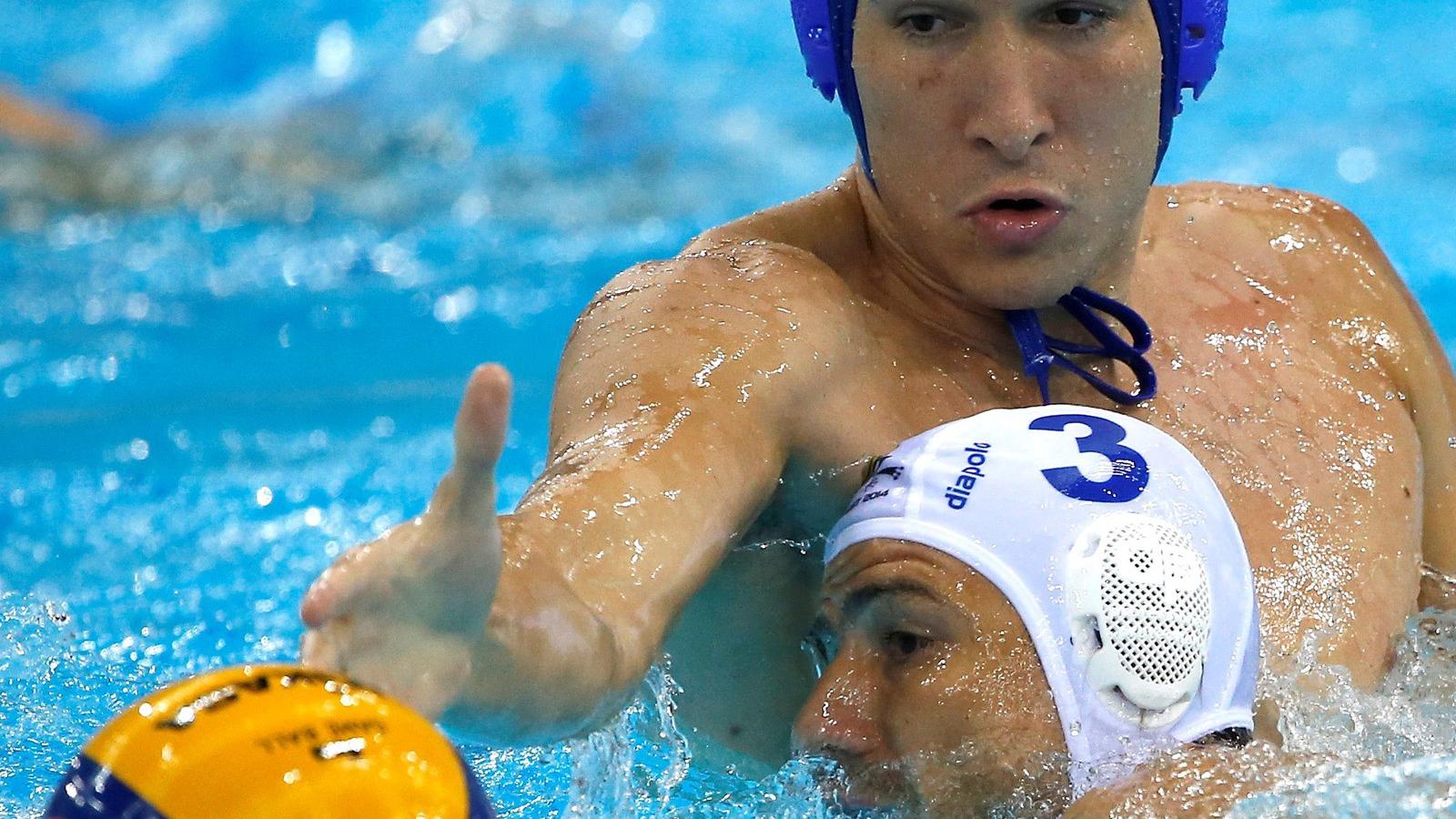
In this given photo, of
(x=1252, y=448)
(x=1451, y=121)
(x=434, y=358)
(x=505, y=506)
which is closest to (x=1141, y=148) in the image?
(x=1252, y=448)

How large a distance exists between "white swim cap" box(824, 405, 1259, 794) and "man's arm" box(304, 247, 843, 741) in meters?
0.18

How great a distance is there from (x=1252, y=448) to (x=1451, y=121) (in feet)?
15.9

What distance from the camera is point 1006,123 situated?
6.66 feet

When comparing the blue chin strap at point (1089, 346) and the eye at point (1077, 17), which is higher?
the eye at point (1077, 17)

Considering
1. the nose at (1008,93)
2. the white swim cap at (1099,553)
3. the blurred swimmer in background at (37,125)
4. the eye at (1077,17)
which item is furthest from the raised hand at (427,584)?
the blurred swimmer in background at (37,125)

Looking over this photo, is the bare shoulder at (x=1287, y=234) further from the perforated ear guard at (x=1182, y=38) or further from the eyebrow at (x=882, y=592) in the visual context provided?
the eyebrow at (x=882, y=592)

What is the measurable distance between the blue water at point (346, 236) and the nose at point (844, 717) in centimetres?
20

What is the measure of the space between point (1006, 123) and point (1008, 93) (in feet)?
0.11

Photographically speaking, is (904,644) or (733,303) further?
(733,303)

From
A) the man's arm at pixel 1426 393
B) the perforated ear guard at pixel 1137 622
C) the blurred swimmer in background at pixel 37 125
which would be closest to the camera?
the perforated ear guard at pixel 1137 622

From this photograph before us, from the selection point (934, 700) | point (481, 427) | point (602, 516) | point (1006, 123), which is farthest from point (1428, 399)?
point (481, 427)

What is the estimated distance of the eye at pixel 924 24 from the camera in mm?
2059

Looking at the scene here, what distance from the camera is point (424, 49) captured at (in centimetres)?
705

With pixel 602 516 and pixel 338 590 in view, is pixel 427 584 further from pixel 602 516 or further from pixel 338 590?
pixel 602 516
